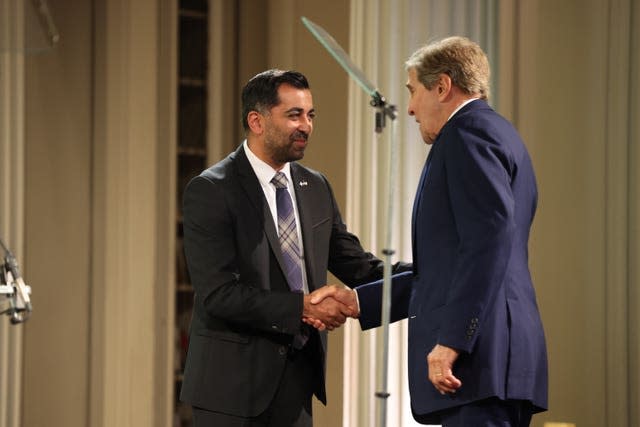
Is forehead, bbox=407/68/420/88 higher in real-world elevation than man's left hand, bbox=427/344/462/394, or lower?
higher

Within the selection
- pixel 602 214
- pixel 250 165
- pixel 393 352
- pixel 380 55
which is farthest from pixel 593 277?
pixel 250 165

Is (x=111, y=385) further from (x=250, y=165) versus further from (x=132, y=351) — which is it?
(x=250, y=165)

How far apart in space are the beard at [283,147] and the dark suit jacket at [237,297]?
95 millimetres

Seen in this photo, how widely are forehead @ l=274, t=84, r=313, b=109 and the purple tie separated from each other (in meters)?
0.24

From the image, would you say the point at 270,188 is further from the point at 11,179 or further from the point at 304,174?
the point at 11,179

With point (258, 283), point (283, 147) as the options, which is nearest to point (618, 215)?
point (283, 147)

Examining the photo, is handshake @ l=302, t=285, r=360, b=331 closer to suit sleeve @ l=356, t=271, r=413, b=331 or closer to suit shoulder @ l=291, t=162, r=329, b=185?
suit sleeve @ l=356, t=271, r=413, b=331

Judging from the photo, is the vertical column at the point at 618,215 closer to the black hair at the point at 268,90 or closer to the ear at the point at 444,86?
the black hair at the point at 268,90

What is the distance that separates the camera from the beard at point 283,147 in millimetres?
3248

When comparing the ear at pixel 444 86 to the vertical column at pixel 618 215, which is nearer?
the ear at pixel 444 86

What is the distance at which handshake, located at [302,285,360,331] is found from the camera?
3041 millimetres

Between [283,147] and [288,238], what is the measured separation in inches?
11.0

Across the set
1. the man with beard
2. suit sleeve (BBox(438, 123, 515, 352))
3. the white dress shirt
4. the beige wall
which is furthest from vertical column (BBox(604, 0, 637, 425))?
suit sleeve (BBox(438, 123, 515, 352))

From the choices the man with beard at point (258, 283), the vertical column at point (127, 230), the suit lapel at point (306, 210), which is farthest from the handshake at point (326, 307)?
the vertical column at point (127, 230)
